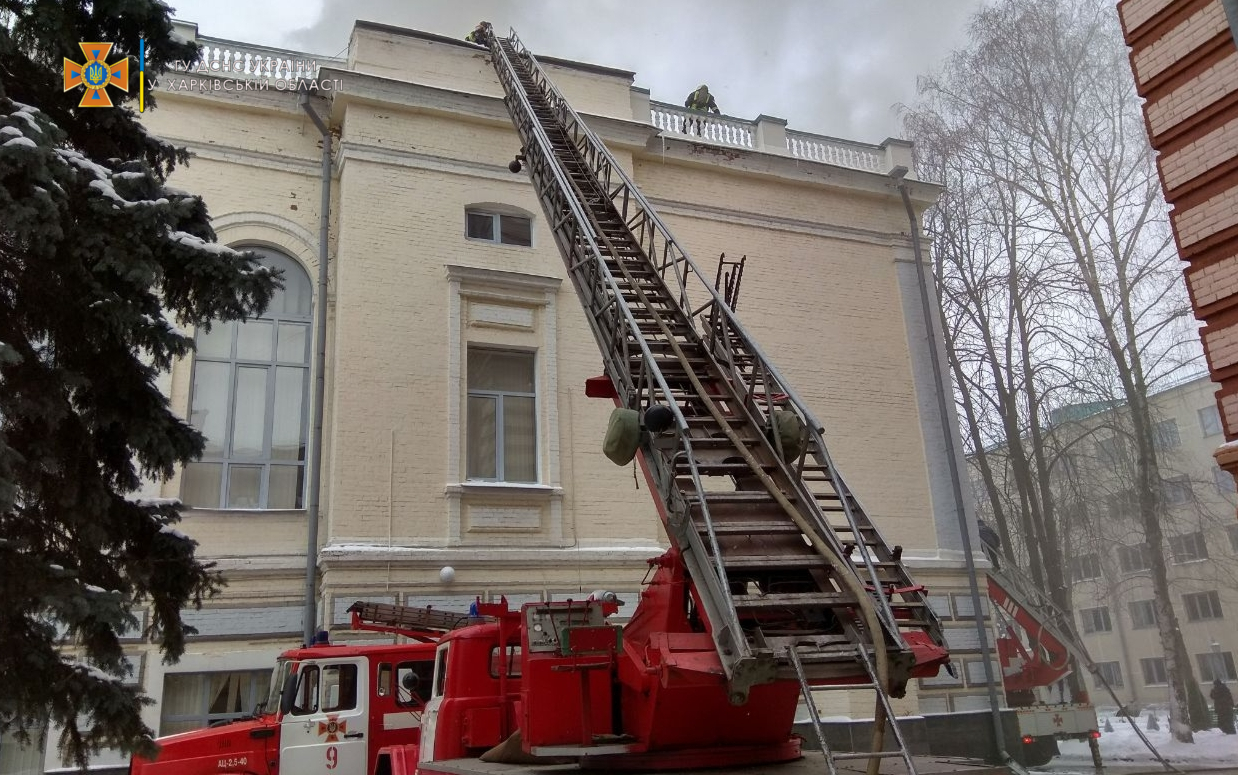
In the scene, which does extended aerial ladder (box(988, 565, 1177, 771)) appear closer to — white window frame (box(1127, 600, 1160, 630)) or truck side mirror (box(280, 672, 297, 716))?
truck side mirror (box(280, 672, 297, 716))

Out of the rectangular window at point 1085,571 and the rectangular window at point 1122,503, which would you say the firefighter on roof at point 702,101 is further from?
the rectangular window at point 1085,571

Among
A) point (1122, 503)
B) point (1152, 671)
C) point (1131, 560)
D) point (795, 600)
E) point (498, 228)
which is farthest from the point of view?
point (1152, 671)

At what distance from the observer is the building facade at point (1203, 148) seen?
6266 mm

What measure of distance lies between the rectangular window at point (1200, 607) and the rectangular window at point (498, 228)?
32.8m

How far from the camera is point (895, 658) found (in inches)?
201

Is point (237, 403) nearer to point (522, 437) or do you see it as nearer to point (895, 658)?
point (522, 437)

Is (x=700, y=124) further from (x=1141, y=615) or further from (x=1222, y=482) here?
(x=1141, y=615)

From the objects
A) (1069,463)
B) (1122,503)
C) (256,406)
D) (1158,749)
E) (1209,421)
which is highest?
(1209,421)

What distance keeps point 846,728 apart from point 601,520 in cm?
489

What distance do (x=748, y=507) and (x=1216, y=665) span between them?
123 ft

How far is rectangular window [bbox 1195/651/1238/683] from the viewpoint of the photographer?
1348 inches

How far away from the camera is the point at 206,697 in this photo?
11.9m

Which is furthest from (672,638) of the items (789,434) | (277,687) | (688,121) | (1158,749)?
(1158,749)

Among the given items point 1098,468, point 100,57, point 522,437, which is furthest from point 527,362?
point 1098,468
